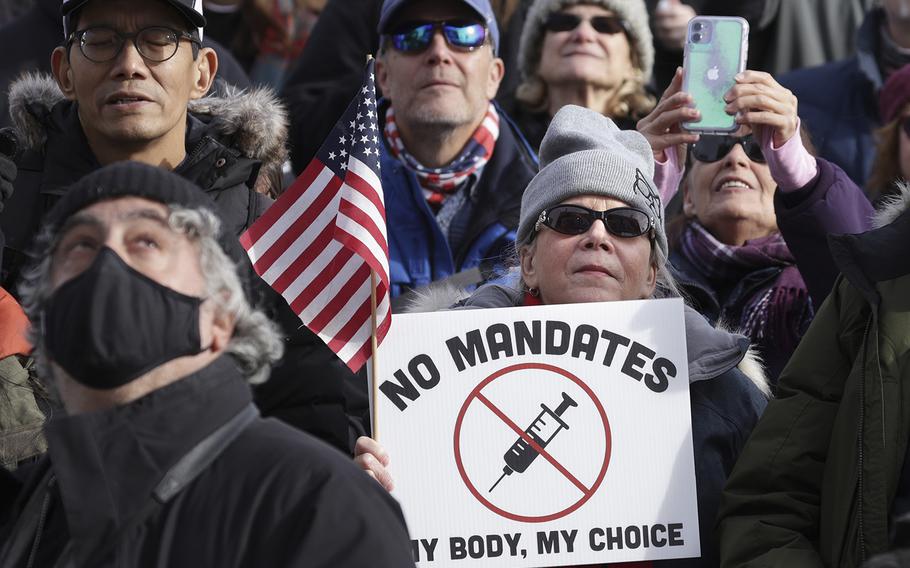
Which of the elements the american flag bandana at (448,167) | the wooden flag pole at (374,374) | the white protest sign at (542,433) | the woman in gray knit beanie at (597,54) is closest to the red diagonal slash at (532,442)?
the white protest sign at (542,433)

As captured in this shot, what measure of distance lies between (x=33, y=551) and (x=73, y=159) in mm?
2096

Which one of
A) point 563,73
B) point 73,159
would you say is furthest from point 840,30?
point 73,159

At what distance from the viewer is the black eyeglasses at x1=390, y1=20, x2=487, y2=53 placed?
19.0 ft

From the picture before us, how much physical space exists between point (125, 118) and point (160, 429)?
2155 millimetres

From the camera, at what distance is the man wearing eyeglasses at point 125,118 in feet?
15.2

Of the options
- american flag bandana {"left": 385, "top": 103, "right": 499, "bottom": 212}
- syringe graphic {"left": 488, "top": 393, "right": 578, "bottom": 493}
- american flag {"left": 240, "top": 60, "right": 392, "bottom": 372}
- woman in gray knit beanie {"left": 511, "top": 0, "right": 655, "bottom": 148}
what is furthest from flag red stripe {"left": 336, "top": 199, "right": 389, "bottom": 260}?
woman in gray knit beanie {"left": 511, "top": 0, "right": 655, "bottom": 148}

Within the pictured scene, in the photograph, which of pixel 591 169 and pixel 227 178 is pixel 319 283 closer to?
A: pixel 227 178

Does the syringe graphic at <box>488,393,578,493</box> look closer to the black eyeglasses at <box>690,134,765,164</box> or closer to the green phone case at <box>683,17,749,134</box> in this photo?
the green phone case at <box>683,17,749,134</box>

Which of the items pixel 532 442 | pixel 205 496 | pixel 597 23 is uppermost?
pixel 597 23

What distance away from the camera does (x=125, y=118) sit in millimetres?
4695

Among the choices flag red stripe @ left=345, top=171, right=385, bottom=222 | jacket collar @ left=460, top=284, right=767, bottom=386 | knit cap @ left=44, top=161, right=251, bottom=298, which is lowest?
jacket collar @ left=460, top=284, right=767, bottom=386

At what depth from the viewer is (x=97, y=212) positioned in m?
2.88

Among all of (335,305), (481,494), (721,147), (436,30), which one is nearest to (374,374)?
(335,305)

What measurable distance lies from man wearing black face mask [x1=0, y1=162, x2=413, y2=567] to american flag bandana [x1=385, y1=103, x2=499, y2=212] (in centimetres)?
294
